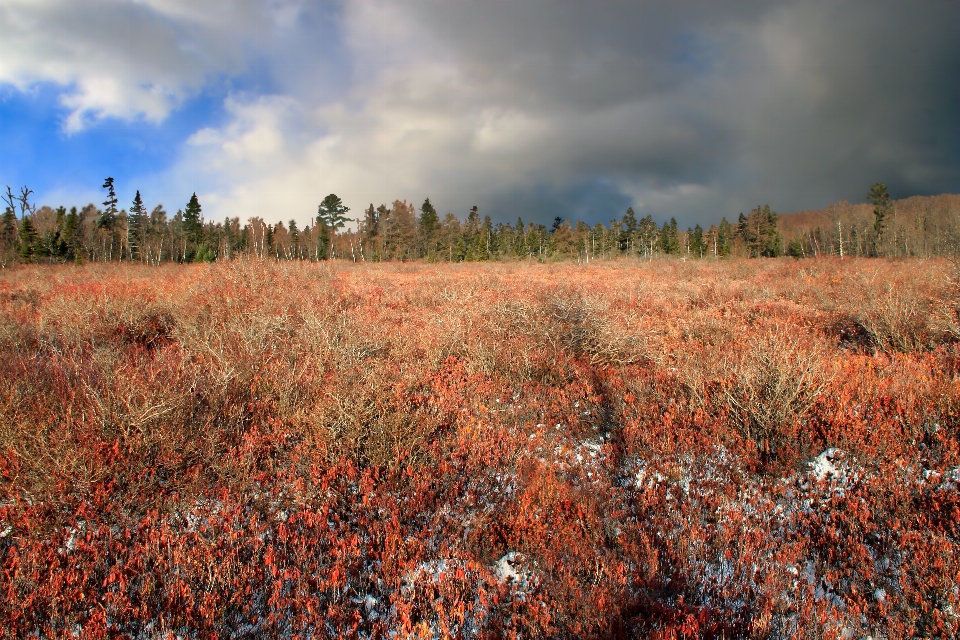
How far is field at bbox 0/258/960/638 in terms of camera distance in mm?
3010

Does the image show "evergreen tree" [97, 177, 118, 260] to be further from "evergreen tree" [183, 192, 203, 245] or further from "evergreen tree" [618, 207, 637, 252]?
"evergreen tree" [618, 207, 637, 252]

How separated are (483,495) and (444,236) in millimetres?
60039

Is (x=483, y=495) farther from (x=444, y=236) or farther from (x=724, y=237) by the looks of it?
(x=724, y=237)

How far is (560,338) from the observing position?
788 cm

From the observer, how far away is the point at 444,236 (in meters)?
62.4

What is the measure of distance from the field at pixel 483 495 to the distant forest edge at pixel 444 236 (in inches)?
1643

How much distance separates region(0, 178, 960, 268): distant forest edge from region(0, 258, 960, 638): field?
41.7 m

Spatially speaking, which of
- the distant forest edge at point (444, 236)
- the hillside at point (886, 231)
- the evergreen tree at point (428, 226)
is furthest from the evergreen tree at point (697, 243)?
the evergreen tree at point (428, 226)

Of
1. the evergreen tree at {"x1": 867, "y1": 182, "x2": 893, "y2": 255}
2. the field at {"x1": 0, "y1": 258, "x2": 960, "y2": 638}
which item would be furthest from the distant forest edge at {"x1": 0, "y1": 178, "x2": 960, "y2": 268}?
the field at {"x1": 0, "y1": 258, "x2": 960, "y2": 638}

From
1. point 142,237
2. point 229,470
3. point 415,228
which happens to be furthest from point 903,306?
point 142,237

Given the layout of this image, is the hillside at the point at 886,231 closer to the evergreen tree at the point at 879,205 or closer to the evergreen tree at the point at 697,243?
the evergreen tree at the point at 879,205

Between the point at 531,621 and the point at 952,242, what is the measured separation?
A: 249 ft

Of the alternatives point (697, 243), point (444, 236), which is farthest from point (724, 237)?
point (444, 236)

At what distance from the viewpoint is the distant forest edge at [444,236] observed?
161 ft
